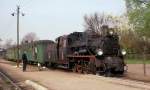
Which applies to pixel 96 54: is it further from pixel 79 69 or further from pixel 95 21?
pixel 95 21

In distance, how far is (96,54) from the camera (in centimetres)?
2683

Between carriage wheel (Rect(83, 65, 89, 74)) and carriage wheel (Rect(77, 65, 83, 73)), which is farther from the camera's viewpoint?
carriage wheel (Rect(77, 65, 83, 73))

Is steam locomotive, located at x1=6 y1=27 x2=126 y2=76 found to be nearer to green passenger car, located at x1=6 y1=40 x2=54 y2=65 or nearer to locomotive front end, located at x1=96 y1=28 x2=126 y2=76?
locomotive front end, located at x1=96 y1=28 x2=126 y2=76

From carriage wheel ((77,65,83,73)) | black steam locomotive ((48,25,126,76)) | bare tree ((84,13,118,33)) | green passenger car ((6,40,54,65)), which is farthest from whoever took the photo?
bare tree ((84,13,118,33))

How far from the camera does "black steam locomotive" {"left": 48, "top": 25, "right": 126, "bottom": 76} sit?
2645cm

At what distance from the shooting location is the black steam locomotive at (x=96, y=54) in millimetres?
26453

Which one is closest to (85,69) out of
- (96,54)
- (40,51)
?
(96,54)

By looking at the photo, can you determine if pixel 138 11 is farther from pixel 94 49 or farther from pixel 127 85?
pixel 127 85

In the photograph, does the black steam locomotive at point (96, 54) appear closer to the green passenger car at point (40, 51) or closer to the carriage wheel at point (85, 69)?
the carriage wheel at point (85, 69)

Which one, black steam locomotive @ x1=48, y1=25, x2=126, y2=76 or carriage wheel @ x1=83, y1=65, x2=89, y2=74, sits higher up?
black steam locomotive @ x1=48, y1=25, x2=126, y2=76

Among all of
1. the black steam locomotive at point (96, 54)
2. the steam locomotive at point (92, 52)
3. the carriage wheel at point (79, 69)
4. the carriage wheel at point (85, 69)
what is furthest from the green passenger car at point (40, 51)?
the carriage wheel at point (85, 69)

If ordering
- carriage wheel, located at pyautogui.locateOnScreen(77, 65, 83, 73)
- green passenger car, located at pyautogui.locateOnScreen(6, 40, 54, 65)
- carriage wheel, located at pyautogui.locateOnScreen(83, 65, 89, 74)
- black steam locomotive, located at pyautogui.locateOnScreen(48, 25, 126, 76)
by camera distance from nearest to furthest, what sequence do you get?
black steam locomotive, located at pyautogui.locateOnScreen(48, 25, 126, 76), carriage wheel, located at pyautogui.locateOnScreen(83, 65, 89, 74), carriage wheel, located at pyautogui.locateOnScreen(77, 65, 83, 73), green passenger car, located at pyautogui.locateOnScreen(6, 40, 54, 65)

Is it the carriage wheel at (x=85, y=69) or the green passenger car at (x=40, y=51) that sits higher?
the green passenger car at (x=40, y=51)

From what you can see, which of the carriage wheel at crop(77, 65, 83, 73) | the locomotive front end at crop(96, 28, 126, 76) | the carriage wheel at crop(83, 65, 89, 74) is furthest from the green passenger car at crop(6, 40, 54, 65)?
the locomotive front end at crop(96, 28, 126, 76)
